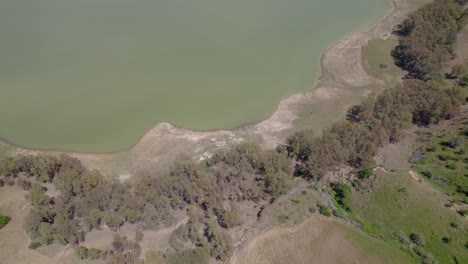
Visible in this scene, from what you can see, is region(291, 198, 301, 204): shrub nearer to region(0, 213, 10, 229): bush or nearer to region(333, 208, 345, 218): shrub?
region(333, 208, 345, 218): shrub

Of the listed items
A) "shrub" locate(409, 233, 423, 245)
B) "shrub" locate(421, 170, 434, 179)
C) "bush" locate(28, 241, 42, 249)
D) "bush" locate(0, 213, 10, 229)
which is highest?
"bush" locate(0, 213, 10, 229)

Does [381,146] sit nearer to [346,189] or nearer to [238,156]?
[346,189]

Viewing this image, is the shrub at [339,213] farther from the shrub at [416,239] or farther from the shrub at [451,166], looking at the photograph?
the shrub at [451,166]

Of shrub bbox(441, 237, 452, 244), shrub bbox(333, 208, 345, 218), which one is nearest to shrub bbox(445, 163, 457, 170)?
shrub bbox(441, 237, 452, 244)

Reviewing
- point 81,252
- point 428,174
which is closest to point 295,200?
point 428,174

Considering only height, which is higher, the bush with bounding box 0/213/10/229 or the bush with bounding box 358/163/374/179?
the bush with bounding box 0/213/10/229

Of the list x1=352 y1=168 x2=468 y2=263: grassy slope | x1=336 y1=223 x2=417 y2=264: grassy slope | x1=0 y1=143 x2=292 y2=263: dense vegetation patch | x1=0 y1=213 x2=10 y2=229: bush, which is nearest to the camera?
x1=336 y1=223 x2=417 y2=264: grassy slope

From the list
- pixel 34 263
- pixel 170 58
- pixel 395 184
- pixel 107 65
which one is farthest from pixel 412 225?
pixel 107 65

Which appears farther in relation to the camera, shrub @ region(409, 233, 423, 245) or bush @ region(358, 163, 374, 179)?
bush @ region(358, 163, 374, 179)

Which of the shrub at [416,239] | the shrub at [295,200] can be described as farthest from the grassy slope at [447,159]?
the shrub at [295,200]

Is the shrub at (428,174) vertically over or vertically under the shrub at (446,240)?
over
